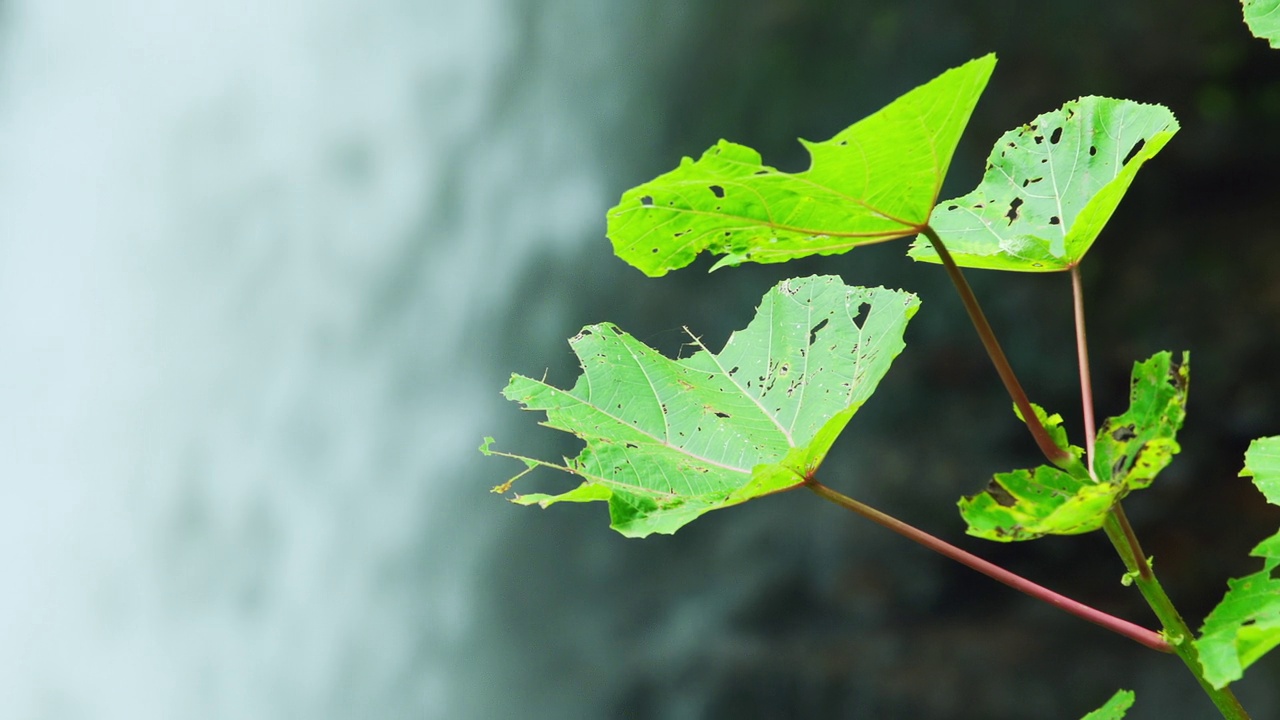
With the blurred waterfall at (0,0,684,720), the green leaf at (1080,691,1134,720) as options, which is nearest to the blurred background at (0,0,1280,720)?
the blurred waterfall at (0,0,684,720)

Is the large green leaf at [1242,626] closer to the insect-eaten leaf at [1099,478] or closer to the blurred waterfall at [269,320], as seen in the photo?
the insect-eaten leaf at [1099,478]

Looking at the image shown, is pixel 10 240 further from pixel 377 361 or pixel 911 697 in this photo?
pixel 911 697

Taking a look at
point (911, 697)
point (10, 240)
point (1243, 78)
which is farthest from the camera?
point (10, 240)

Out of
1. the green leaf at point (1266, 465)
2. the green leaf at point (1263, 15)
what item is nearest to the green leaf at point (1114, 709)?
the green leaf at point (1266, 465)

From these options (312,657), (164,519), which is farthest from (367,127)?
(312,657)

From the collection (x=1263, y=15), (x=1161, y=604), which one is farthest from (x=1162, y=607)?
(x=1263, y=15)

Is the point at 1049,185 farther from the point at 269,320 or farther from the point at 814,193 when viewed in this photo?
the point at 269,320
